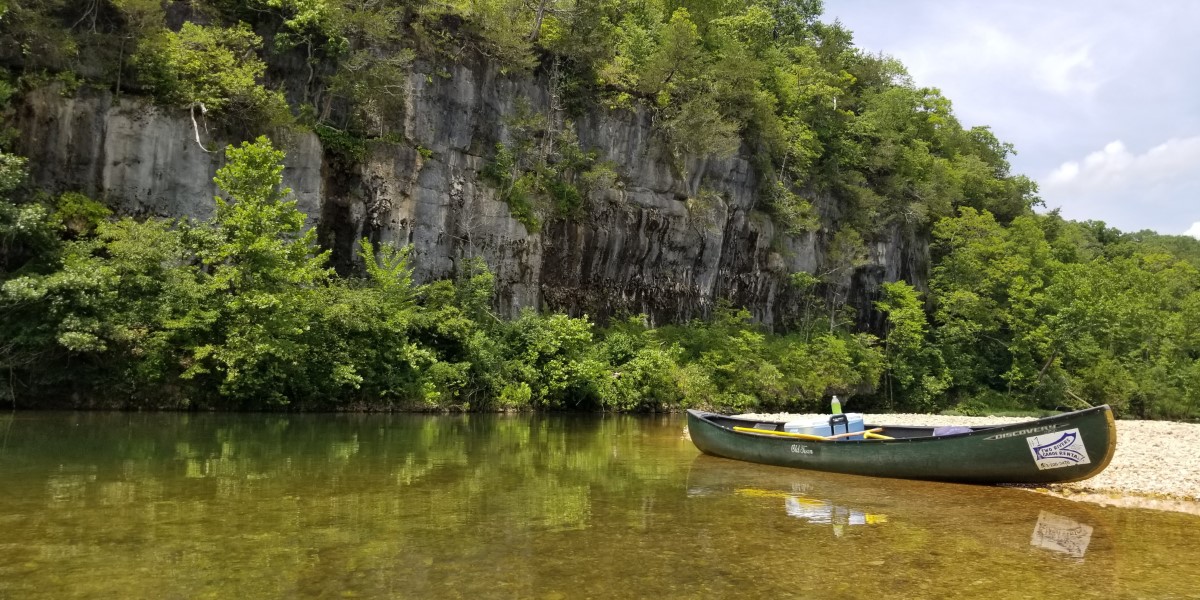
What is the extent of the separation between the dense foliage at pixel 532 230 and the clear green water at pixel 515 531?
6.61 m

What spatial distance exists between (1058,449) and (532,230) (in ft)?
73.4

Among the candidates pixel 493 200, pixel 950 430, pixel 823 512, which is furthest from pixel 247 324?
pixel 950 430

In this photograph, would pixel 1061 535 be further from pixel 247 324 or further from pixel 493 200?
pixel 493 200

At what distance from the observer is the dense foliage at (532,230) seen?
64.0 feet

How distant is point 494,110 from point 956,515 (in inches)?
1019

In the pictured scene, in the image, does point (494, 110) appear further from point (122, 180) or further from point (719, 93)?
point (122, 180)

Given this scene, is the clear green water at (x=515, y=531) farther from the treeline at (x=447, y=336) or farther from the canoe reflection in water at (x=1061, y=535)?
the treeline at (x=447, y=336)

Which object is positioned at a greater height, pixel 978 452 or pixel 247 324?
pixel 247 324

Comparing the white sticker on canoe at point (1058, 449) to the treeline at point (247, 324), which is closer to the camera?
the white sticker on canoe at point (1058, 449)

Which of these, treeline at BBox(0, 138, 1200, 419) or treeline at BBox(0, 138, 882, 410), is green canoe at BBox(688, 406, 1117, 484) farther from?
treeline at BBox(0, 138, 1200, 419)

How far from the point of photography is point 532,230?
3038 centimetres

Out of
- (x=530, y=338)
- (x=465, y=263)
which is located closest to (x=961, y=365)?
(x=530, y=338)

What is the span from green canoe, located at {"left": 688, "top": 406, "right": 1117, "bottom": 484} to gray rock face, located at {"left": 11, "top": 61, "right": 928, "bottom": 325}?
18.0m

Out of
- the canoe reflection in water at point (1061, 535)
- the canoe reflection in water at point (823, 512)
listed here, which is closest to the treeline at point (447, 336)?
the canoe reflection in water at point (823, 512)
